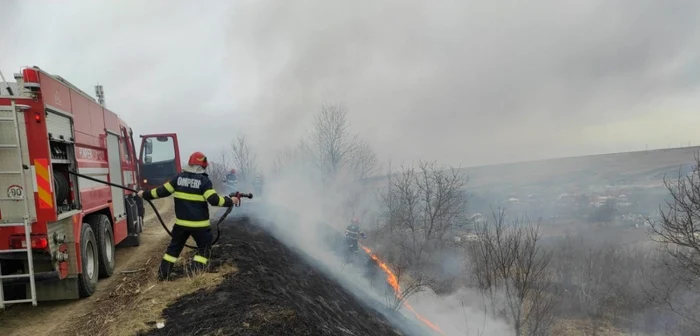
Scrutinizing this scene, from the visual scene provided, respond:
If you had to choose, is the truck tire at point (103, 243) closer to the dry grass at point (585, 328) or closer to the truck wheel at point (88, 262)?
the truck wheel at point (88, 262)

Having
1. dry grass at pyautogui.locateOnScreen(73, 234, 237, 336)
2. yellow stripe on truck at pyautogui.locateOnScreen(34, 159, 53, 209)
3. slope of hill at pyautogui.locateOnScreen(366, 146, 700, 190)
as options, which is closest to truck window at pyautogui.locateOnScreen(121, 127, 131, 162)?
dry grass at pyautogui.locateOnScreen(73, 234, 237, 336)

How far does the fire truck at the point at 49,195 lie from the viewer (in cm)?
434

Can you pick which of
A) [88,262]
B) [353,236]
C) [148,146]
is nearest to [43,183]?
[88,262]

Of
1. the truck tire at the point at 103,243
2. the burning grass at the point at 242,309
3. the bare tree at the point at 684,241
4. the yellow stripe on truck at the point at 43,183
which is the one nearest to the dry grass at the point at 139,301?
the burning grass at the point at 242,309

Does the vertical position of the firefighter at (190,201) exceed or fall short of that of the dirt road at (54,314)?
it exceeds it

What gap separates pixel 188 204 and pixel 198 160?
0.59m

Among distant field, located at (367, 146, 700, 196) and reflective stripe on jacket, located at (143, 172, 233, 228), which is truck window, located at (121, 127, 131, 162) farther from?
distant field, located at (367, 146, 700, 196)

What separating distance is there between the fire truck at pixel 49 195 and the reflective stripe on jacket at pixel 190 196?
1182mm

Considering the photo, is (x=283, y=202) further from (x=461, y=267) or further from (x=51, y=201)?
(x=51, y=201)

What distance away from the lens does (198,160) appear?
496 centimetres

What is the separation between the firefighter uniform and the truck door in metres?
7.15

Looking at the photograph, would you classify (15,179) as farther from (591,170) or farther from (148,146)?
(591,170)

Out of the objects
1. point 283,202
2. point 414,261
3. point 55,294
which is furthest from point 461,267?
point 55,294

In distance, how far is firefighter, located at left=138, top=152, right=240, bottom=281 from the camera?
4812 millimetres
